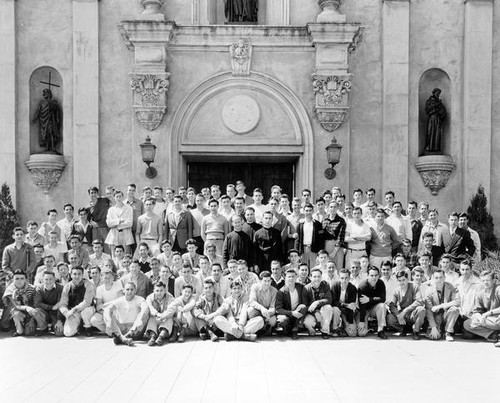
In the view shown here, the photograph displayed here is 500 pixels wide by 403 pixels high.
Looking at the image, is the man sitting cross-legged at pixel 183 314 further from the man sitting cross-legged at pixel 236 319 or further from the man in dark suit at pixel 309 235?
the man in dark suit at pixel 309 235

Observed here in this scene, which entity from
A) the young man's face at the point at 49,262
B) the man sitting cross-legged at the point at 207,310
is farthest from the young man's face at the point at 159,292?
the young man's face at the point at 49,262

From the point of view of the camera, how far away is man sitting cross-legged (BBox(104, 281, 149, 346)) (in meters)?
9.95

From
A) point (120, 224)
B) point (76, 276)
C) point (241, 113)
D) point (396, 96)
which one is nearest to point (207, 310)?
point (76, 276)

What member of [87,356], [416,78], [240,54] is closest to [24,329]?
[87,356]

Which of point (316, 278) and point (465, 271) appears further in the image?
point (465, 271)

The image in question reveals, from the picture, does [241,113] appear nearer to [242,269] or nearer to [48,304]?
[242,269]

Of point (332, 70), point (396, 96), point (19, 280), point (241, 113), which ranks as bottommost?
point (19, 280)

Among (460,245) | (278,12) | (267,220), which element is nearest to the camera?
(267,220)

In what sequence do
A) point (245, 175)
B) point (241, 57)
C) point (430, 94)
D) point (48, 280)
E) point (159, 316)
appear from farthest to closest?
point (245, 175) → point (430, 94) → point (241, 57) → point (48, 280) → point (159, 316)

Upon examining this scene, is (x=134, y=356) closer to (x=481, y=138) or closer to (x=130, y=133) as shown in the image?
(x=130, y=133)

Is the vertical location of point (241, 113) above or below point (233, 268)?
above

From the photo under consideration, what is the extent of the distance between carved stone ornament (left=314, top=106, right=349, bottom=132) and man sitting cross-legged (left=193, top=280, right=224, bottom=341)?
6.62 m

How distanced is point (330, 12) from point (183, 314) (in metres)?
8.68

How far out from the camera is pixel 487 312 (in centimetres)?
1033
